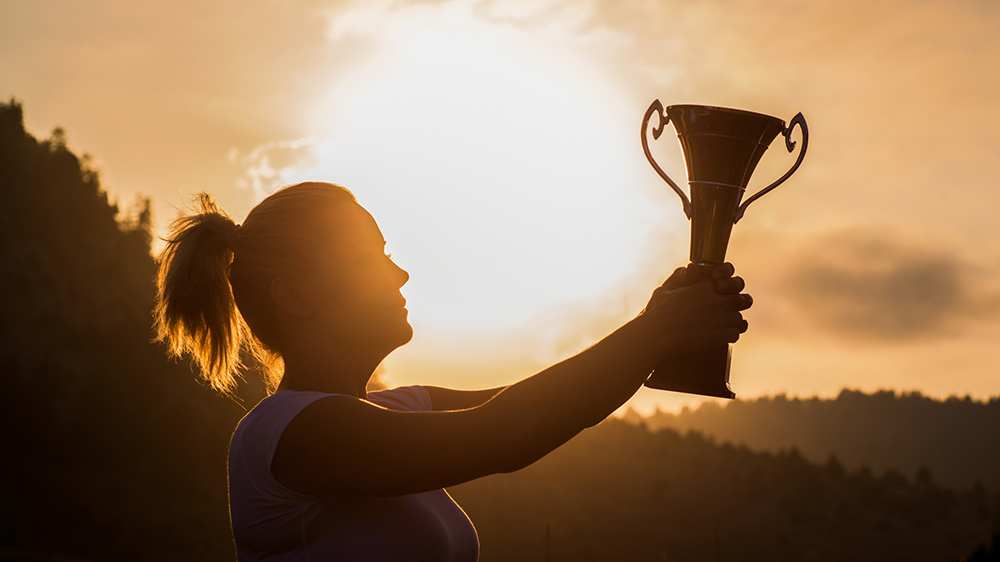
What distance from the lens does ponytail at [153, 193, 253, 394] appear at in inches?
93.4

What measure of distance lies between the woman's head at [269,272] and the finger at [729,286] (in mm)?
915

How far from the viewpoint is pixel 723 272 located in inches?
79.0

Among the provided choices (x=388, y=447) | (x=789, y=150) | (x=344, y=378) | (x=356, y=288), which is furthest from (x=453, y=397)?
(x=789, y=150)

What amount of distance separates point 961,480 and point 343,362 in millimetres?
159458

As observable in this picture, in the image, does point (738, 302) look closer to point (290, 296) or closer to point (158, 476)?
point (290, 296)

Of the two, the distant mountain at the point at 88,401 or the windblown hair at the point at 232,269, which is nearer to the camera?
the windblown hair at the point at 232,269

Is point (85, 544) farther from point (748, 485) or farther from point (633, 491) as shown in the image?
point (748, 485)

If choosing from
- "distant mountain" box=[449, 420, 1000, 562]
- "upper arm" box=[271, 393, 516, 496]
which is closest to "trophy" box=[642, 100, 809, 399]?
"upper arm" box=[271, 393, 516, 496]

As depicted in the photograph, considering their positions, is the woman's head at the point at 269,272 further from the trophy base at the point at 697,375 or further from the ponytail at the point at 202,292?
the trophy base at the point at 697,375

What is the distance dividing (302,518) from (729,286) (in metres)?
1.26

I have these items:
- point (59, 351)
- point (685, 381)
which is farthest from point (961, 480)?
point (685, 381)

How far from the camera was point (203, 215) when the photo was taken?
242cm

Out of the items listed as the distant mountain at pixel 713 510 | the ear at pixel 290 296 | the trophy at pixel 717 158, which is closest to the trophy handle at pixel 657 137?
the trophy at pixel 717 158

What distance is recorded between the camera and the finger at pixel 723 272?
198 cm
